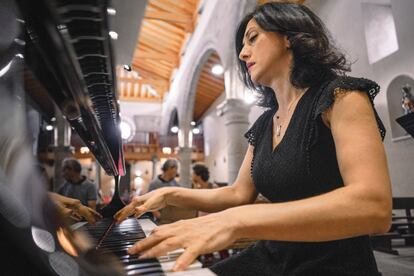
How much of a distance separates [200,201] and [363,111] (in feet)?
2.62

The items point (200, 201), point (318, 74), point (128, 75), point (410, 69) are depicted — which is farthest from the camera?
point (128, 75)

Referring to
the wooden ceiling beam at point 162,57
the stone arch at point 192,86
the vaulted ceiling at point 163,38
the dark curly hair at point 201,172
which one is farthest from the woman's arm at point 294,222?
the wooden ceiling beam at point 162,57

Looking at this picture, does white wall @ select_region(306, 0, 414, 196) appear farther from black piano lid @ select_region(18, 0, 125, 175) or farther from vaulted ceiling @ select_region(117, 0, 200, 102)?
black piano lid @ select_region(18, 0, 125, 175)

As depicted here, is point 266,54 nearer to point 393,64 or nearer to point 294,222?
point 294,222

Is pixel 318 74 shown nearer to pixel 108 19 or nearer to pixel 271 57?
pixel 271 57

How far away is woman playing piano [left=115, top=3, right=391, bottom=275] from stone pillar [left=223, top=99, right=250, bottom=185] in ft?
16.9

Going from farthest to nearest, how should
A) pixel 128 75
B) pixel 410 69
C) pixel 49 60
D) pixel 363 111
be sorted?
1. pixel 128 75
2. pixel 410 69
3. pixel 363 111
4. pixel 49 60

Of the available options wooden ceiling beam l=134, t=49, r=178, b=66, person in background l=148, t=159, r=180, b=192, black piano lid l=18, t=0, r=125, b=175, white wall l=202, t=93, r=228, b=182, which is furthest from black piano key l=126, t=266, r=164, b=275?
white wall l=202, t=93, r=228, b=182

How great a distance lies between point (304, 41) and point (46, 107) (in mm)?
924

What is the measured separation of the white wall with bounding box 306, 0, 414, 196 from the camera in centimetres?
564

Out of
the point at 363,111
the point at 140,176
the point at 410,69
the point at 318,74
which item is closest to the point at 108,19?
the point at 363,111

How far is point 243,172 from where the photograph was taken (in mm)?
1484

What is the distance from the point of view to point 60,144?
2.84 ft

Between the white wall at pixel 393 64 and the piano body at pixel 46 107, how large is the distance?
5.72 meters
